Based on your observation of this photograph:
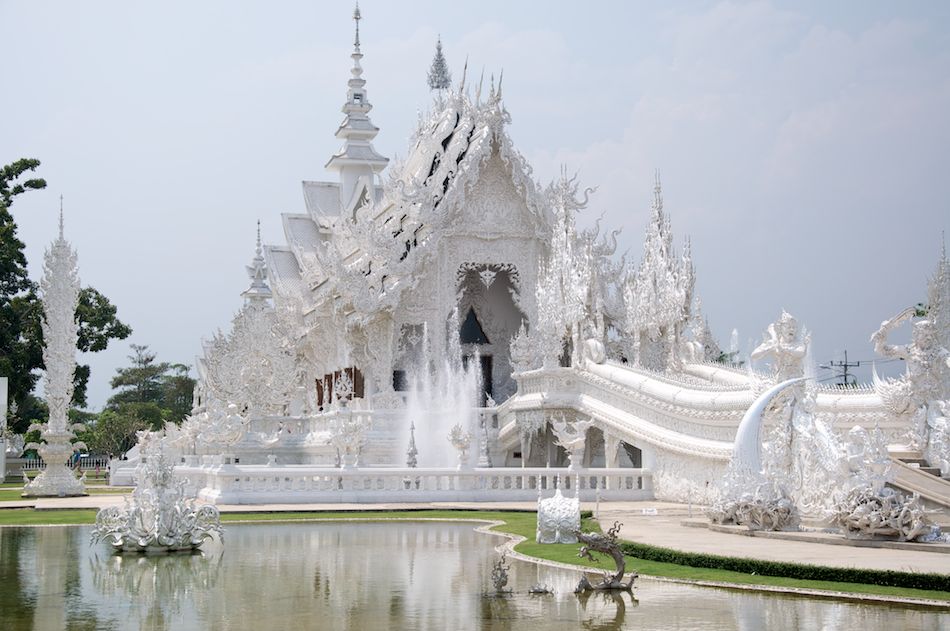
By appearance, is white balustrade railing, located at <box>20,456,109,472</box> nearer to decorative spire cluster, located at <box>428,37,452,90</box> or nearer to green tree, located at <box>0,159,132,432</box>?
green tree, located at <box>0,159,132,432</box>

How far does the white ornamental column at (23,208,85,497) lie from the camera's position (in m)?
23.7

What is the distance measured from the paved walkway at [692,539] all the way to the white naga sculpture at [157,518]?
4.34m

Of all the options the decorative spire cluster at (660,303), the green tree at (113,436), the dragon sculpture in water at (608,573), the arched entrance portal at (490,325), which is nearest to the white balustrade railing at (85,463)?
the green tree at (113,436)

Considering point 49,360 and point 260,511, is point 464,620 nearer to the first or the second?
point 260,511

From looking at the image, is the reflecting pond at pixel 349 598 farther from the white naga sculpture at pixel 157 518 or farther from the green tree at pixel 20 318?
the green tree at pixel 20 318

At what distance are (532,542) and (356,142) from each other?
30526 millimetres

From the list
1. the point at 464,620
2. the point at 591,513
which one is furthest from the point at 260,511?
the point at 464,620

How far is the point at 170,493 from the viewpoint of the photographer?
1245 centimetres

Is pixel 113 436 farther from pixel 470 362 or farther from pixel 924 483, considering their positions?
pixel 924 483

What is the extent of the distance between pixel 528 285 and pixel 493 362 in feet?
9.40

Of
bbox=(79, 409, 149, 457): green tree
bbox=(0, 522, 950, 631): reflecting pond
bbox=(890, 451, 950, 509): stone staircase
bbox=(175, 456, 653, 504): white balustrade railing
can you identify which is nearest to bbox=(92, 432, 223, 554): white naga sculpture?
bbox=(0, 522, 950, 631): reflecting pond

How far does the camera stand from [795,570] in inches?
390

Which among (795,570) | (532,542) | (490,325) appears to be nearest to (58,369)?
(490,325)

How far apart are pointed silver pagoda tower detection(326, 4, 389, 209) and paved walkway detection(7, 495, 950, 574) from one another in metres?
22.2
